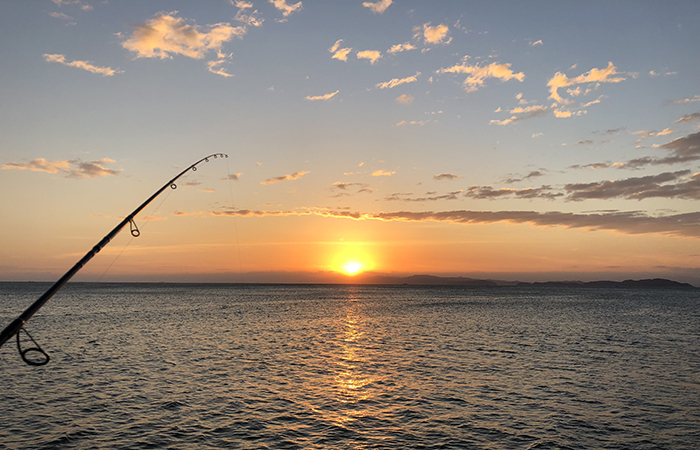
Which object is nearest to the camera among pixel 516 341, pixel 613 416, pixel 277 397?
pixel 613 416

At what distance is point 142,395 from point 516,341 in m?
33.0

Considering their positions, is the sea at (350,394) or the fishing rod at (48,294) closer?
the fishing rod at (48,294)

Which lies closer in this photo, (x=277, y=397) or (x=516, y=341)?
(x=277, y=397)

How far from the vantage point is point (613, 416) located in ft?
62.8

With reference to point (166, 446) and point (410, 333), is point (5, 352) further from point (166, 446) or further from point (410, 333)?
point (410, 333)

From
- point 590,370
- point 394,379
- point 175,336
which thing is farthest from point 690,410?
point 175,336

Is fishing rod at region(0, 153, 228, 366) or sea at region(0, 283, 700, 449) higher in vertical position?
fishing rod at region(0, 153, 228, 366)

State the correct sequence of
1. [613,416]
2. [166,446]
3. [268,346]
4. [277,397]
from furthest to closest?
[268,346]
[277,397]
[613,416]
[166,446]

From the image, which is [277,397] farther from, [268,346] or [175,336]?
[175,336]

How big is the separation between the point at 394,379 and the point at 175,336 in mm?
27451

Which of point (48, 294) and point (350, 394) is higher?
point (48, 294)

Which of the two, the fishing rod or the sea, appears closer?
the fishing rod

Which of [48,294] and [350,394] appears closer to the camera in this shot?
[48,294]

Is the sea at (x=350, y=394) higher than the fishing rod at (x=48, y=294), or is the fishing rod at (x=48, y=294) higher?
the fishing rod at (x=48, y=294)
